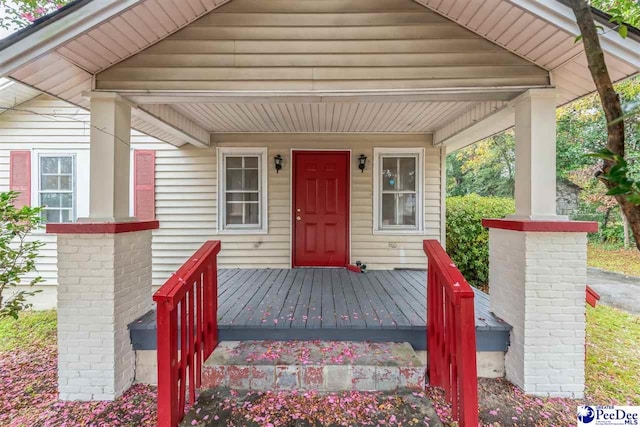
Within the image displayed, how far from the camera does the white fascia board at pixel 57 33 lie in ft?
7.01

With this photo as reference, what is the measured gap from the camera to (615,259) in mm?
8719

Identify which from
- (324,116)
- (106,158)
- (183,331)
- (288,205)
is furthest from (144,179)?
(183,331)

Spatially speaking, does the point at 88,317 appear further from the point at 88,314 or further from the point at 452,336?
the point at 452,336

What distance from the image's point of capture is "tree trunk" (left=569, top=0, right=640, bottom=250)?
1038 millimetres

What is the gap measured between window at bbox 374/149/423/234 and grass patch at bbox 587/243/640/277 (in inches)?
244

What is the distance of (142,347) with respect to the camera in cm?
262

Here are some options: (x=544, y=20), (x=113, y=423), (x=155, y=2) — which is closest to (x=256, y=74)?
(x=155, y=2)

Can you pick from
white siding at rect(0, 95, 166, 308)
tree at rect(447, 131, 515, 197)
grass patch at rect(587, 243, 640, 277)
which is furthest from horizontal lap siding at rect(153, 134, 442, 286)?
tree at rect(447, 131, 515, 197)

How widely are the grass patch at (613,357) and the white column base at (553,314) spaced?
0.98 ft

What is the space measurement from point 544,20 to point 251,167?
4038 mm

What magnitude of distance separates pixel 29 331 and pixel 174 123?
341cm

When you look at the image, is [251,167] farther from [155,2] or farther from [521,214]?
[521,214]

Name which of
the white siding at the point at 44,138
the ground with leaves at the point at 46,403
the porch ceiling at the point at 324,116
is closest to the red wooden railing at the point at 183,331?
the ground with leaves at the point at 46,403

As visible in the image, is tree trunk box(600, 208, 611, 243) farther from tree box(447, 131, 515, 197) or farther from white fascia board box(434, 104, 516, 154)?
white fascia board box(434, 104, 516, 154)
